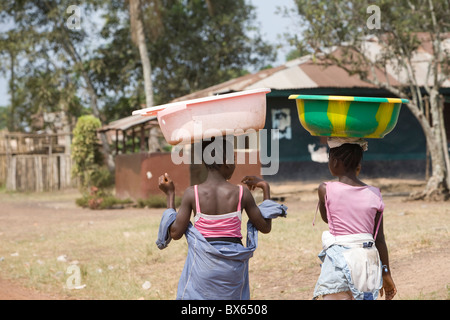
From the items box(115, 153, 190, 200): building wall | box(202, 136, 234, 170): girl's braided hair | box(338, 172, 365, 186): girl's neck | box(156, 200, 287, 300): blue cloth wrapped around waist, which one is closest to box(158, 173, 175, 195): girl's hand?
box(156, 200, 287, 300): blue cloth wrapped around waist

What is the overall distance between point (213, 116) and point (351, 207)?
2.98 ft

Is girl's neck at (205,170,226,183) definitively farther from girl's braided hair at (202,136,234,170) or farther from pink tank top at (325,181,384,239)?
pink tank top at (325,181,384,239)

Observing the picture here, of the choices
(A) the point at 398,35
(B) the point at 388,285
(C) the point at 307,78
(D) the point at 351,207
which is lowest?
(B) the point at 388,285

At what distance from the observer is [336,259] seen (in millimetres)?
3150

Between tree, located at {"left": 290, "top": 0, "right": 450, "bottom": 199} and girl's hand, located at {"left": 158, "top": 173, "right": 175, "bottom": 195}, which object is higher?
tree, located at {"left": 290, "top": 0, "right": 450, "bottom": 199}

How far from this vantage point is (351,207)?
3174mm

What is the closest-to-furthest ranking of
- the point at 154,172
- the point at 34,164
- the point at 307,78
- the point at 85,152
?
1. the point at 154,172
2. the point at 307,78
3. the point at 85,152
4. the point at 34,164

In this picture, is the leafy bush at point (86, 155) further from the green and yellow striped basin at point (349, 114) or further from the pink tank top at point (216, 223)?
the green and yellow striped basin at point (349, 114)

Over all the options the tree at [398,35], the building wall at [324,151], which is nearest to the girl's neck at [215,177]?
the tree at [398,35]

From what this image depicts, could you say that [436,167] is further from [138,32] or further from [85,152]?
[138,32]

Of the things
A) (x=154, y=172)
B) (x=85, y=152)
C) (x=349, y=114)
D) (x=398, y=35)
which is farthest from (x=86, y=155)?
(x=349, y=114)

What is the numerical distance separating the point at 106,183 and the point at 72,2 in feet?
29.4

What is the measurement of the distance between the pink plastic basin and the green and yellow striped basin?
10.2 inches

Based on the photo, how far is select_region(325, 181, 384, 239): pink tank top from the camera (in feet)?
10.4
